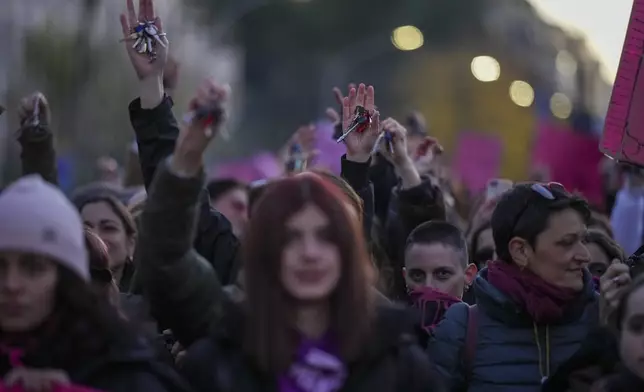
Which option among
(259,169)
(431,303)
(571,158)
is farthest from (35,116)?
(571,158)

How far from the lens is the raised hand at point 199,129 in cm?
506

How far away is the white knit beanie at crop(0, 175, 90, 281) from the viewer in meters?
4.86

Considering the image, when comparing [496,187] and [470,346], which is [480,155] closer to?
[496,187]

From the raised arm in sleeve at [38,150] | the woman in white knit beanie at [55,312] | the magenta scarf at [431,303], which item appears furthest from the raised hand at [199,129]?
the raised arm in sleeve at [38,150]

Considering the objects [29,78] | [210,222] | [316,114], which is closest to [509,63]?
[316,114]

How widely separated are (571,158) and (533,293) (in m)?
11.5

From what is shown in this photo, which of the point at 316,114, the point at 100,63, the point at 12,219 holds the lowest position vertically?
the point at 316,114

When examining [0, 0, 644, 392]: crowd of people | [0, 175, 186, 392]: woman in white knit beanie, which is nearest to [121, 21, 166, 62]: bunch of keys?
[0, 0, 644, 392]: crowd of people

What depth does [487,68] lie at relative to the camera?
69.2 metres

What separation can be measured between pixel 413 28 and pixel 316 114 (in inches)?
394

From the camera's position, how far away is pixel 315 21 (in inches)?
2908

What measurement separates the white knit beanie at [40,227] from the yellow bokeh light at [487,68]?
2542 inches

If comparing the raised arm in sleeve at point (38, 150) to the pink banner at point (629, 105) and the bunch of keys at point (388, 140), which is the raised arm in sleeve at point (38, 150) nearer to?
the bunch of keys at point (388, 140)

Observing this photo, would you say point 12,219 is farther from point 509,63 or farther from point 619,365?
point 509,63
